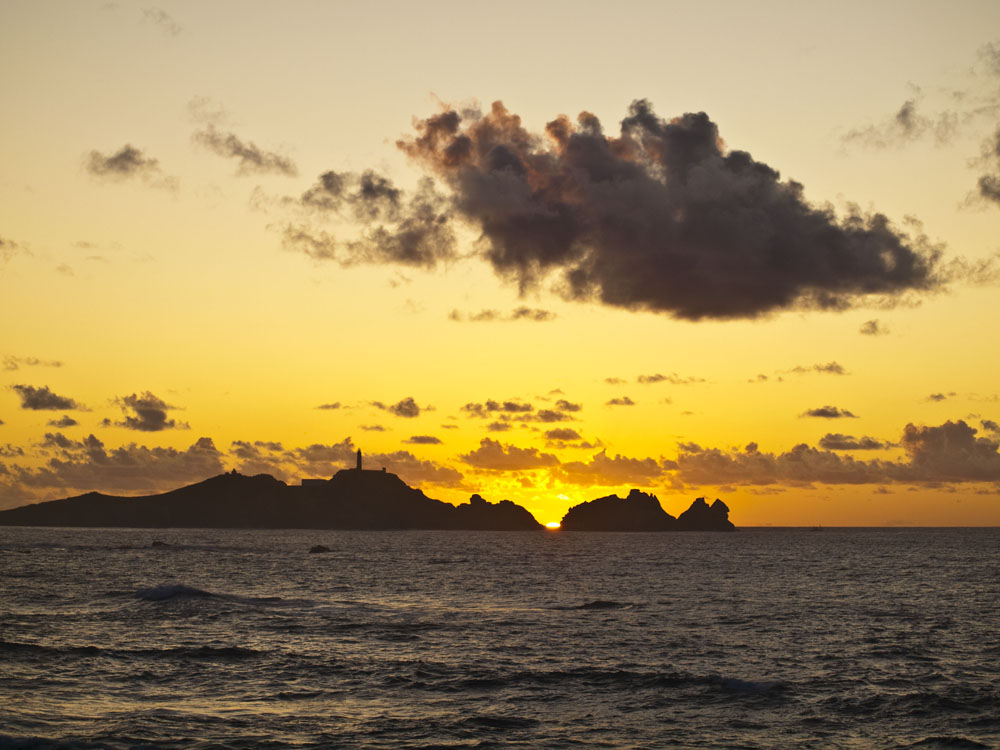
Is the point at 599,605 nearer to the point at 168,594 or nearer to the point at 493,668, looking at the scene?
the point at 493,668

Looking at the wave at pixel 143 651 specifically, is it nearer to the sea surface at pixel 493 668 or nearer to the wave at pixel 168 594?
the sea surface at pixel 493 668

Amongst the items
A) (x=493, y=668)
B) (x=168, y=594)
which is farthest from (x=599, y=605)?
(x=168, y=594)

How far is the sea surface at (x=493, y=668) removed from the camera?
36.3 m

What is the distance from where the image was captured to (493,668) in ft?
165

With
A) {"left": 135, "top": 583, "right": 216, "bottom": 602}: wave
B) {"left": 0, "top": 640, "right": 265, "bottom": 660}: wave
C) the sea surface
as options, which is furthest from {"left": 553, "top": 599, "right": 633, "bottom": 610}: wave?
{"left": 0, "top": 640, "right": 265, "bottom": 660}: wave

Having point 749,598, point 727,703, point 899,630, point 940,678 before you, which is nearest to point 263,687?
point 727,703

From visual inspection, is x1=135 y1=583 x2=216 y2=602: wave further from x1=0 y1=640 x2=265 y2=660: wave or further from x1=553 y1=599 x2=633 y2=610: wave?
x1=553 y1=599 x2=633 y2=610: wave

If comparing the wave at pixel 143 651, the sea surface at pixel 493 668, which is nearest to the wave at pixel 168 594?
the sea surface at pixel 493 668

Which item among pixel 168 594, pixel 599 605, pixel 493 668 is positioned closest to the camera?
pixel 493 668

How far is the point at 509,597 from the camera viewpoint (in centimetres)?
9512

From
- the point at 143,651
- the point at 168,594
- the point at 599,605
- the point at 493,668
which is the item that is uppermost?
the point at 168,594

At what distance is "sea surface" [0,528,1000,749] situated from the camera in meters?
36.3

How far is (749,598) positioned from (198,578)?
7175cm

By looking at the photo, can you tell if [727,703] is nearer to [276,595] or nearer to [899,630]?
[899,630]
